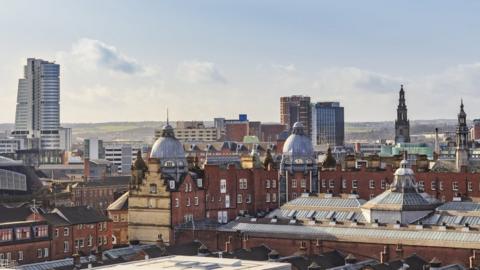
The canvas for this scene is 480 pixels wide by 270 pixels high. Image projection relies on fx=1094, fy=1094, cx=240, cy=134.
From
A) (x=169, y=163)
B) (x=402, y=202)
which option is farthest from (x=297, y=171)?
(x=402, y=202)

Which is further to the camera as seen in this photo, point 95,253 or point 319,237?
point 319,237

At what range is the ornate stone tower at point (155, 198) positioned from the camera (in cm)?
14375

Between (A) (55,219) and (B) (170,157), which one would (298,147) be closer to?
(B) (170,157)

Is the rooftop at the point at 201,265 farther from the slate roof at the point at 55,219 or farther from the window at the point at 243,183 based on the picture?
the window at the point at 243,183

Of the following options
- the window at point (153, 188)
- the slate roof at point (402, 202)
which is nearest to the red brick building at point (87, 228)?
the window at point (153, 188)

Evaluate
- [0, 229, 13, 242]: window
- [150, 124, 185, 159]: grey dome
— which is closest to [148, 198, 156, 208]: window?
[150, 124, 185, 159]: grey dome

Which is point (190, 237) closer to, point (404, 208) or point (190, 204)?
point (190, 204)

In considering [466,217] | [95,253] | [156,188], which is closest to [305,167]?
[156,188]

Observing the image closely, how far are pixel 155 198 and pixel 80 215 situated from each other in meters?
11.7

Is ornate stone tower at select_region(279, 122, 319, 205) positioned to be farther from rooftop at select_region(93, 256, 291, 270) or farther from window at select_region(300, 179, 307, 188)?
rooftop at select_region(93, 256, 291, 270)

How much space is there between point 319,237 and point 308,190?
30897mm

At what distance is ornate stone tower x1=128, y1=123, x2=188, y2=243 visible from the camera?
472 feet

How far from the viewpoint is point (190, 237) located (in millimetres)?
140750

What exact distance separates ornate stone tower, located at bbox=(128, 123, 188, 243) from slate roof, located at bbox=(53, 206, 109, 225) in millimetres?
6553
